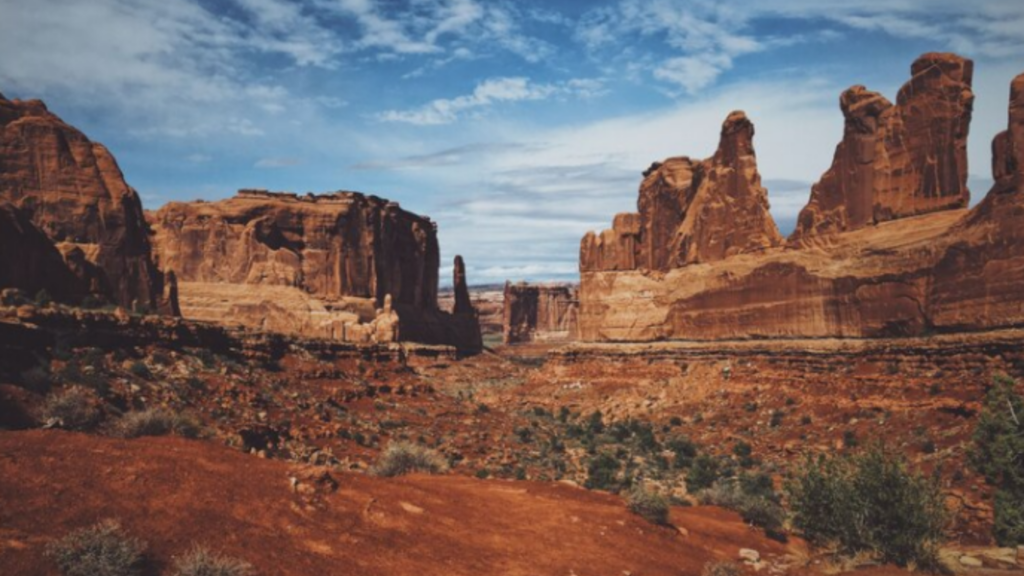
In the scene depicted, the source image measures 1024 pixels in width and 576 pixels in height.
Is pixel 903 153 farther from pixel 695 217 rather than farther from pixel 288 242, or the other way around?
pixel 288 242

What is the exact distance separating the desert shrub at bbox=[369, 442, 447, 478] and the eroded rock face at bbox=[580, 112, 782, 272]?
117ft

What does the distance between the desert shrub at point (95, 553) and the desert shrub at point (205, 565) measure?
1.57ft

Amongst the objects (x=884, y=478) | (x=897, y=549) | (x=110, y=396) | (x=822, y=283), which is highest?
(x=822, y=283)

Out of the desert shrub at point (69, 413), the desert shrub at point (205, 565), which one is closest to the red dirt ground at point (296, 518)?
the desert shrub at point (205, 565)

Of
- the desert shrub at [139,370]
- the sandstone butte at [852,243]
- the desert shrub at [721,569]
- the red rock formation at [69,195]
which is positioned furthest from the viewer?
the red rock formation at [69,195]

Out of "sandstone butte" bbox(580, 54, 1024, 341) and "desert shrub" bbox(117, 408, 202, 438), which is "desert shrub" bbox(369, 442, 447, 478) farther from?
"sandstone butte" bbox(580, 54, 1024, 341)

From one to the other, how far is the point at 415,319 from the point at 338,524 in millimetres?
80837

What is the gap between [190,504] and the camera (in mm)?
11109

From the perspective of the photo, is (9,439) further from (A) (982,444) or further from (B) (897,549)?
(A) (982,444)

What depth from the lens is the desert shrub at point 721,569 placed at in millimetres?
13977

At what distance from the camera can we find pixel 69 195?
3453 cm

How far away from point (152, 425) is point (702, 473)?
72.6 ft

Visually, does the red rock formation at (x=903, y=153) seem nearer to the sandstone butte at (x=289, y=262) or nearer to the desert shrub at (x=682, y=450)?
the desert shrub at (x=682, y=450)

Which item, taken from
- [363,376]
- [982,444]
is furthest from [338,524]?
[363,376]
